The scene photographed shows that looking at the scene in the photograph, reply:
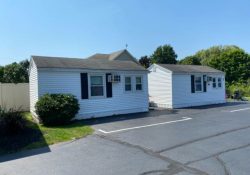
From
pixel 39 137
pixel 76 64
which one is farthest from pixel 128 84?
pixel 39 137

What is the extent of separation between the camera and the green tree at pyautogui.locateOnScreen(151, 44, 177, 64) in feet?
139

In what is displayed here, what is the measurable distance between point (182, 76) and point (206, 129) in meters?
8.91

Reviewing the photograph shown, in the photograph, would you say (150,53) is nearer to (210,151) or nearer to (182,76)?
(182,76)

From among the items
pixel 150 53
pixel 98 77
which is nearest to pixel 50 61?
pixel 98 77

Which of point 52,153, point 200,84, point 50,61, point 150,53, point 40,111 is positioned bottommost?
point 52,153

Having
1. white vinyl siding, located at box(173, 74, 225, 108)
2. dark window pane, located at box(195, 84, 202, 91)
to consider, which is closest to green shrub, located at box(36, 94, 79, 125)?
white vinyl siding, located at box(173, 74, 225, 108)

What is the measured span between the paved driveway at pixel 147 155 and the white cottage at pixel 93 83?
4.37 meters

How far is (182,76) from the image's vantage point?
17516 millimetres

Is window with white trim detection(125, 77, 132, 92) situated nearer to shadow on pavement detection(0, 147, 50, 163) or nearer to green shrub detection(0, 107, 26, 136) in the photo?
green shrub detection(0, 107, 26, 136)

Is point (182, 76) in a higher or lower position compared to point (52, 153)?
higher

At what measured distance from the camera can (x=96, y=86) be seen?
1330 centimetres

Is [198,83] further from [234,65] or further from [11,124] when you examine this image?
[234,65]

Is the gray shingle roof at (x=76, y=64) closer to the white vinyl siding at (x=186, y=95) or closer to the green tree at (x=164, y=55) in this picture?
the white vinyl siding at (x=186, y=95)

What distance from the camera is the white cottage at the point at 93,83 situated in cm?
1205
